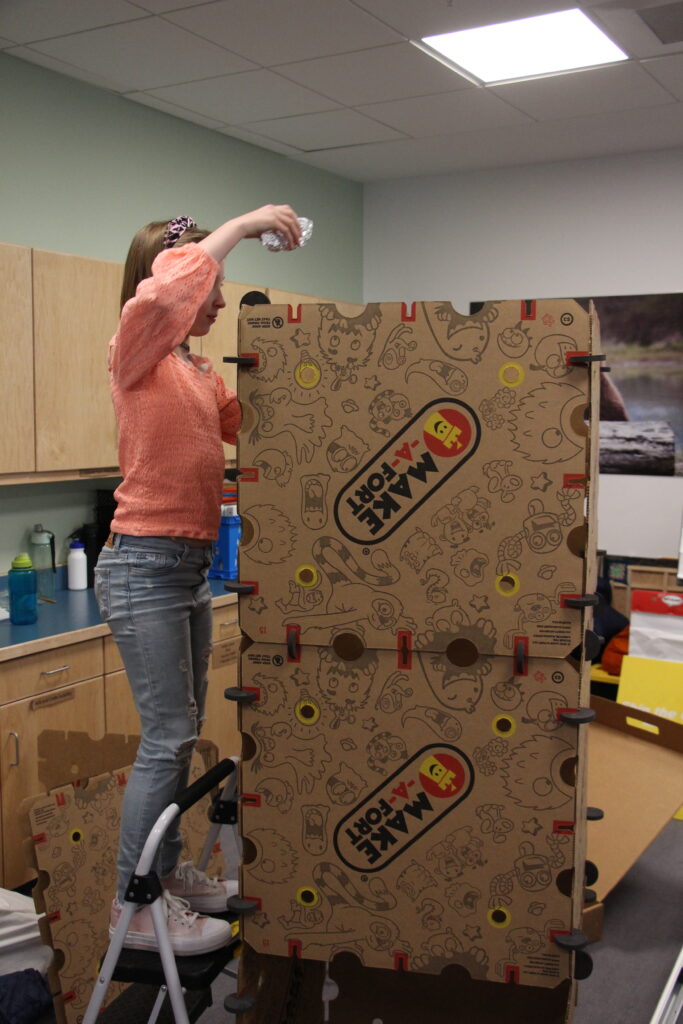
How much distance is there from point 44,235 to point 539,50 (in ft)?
6.07

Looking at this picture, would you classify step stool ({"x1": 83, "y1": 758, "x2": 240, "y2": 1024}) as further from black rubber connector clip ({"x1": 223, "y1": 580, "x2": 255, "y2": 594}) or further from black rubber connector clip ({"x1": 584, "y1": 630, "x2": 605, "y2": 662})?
black rubber connector clip ({"x1": 584, "y1": 630, "x2": 605, "y2": 662})

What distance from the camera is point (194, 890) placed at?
1719mm

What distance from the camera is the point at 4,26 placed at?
9.46 feet

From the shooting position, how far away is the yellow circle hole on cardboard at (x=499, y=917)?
1348mm

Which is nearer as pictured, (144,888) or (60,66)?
(144,888)

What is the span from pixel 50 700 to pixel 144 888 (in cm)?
142

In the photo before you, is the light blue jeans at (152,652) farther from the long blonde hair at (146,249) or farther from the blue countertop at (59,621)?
the blue countertop at (59,621)

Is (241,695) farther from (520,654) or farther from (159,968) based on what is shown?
(159,968)

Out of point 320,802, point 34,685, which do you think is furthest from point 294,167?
point 320,802

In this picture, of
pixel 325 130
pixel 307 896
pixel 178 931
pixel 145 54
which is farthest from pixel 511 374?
pixel 325 130

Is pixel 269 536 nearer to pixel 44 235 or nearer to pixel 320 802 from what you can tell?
pixel 320 802

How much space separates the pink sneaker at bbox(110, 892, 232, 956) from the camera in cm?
156

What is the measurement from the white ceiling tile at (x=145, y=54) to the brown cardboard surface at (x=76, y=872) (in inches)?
87.0

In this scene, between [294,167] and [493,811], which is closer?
[493,811]
